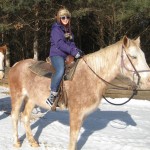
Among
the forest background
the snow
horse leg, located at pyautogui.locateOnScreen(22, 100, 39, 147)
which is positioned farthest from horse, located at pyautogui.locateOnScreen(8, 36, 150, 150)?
the forest background

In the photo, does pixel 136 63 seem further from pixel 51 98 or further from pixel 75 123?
pixel 51 98

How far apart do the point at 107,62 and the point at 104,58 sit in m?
0.08

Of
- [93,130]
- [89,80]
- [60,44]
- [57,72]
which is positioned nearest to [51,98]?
Result: [57,72]

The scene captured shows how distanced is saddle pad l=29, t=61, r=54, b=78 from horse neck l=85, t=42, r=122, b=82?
81 cm

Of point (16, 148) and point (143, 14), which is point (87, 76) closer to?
point (16, 148)

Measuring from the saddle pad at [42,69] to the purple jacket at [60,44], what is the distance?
0.36m

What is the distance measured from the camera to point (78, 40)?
30203 mm

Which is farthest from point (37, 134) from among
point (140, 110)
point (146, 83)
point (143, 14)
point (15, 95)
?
point (143, 14)

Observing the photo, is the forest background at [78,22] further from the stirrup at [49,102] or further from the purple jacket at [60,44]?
the stirrup at [49,102]

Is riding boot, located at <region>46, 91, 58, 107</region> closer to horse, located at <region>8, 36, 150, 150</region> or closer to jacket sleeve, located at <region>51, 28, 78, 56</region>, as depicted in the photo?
horse, located at <region>8, 36, 150, 150</region>

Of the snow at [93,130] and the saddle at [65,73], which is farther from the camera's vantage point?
the snow at [93,130]

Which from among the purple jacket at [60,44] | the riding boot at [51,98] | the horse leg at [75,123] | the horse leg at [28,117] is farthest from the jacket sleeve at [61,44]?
the horse leg at [28,117]

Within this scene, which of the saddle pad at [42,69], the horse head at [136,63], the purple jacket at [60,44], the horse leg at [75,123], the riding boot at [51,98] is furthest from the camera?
the saddle pad at [42,69]

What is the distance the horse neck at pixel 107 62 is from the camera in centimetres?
559
